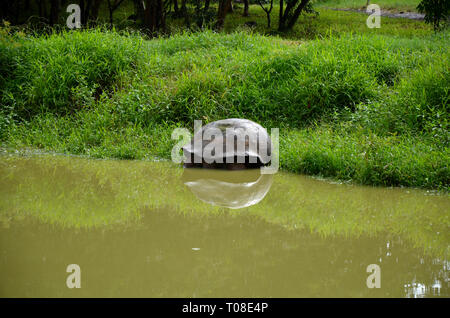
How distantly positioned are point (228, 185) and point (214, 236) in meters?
1.86

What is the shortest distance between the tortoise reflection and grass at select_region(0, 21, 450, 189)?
0.61 meters

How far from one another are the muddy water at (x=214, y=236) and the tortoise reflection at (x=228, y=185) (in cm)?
2

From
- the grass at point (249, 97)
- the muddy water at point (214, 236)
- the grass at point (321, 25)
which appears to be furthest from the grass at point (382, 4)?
the muddy water at point (214, 236)

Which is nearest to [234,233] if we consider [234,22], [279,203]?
[279,203]

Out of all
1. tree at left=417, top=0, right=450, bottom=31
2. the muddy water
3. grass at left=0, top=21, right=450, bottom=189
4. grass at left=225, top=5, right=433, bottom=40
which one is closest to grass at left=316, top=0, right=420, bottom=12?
grass at left=225, top=5, right=433, bottom=40

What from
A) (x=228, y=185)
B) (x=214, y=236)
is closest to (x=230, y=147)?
(x=228, y=185)

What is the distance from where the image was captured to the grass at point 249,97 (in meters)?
6.31

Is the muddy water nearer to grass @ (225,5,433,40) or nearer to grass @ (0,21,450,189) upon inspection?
grass @ (0,21,450,189)

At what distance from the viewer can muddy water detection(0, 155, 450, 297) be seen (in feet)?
10.2

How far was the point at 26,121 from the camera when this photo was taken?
331 inches

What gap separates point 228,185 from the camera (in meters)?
5.84

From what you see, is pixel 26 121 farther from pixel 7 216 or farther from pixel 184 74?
pixel 7 216

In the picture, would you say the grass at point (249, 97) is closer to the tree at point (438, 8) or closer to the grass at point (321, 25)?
the tree at point (438, 8)

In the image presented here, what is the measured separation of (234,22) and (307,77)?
13.3 meters
